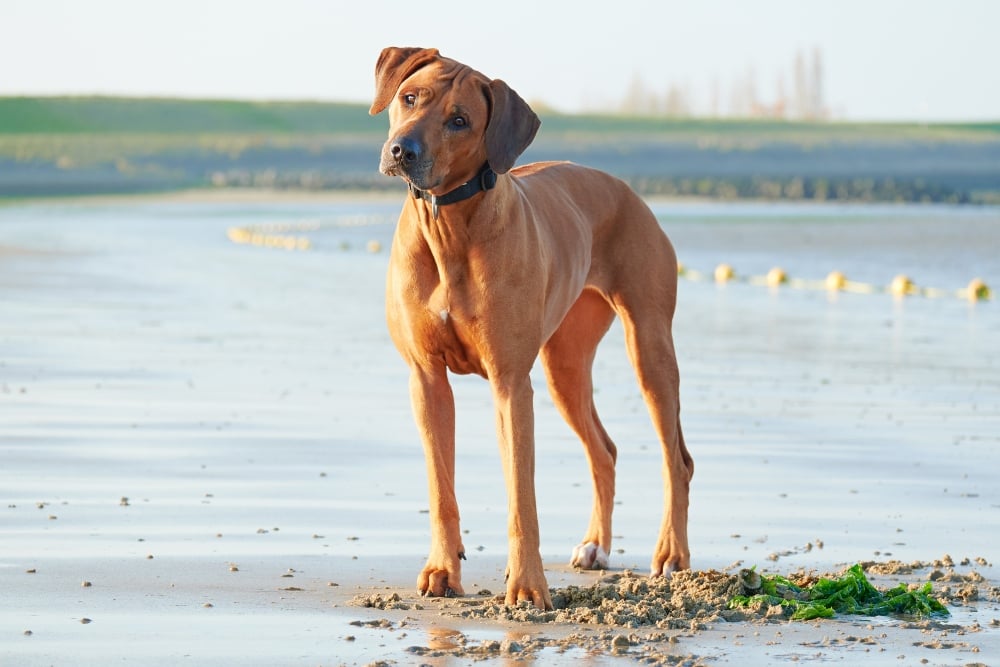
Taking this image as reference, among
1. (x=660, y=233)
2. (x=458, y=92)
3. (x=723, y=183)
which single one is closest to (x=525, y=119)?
(x=458, y=92)

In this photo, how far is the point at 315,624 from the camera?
6.36 metres

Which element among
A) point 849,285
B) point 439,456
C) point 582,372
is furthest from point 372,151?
point 439,456

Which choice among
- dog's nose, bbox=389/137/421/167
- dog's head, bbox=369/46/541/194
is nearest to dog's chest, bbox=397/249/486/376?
dog's head, bbox=369/46/541/194

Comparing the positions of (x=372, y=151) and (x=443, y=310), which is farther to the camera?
(x=372, y=151)

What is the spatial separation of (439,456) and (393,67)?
1.50 meters

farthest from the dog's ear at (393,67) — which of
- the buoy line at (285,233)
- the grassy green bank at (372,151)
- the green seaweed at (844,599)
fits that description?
the grassy green bank at (372,151)

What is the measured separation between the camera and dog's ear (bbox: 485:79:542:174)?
6688 mm

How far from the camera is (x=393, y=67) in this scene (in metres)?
6.97

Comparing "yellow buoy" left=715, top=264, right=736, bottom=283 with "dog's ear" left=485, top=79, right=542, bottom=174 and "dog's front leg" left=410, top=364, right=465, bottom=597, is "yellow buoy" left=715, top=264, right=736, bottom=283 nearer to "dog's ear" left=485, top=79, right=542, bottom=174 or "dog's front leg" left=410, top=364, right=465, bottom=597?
"dog's front leg" left=410, top=364, right=465, bottom=597

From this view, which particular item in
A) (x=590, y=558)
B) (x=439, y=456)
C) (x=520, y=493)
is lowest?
(x=590, y=558)

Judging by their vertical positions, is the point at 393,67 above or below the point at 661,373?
above

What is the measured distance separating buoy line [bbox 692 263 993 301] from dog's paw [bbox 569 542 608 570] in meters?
15.0

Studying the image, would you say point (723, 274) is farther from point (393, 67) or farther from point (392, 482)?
point (393, 67)

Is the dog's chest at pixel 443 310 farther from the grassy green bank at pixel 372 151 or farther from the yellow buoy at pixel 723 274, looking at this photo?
the grassy green bank at pixel 372 151
